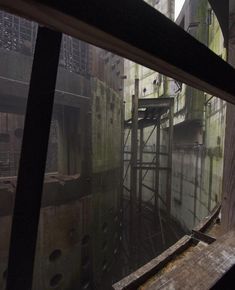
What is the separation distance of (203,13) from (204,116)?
2838 millimetres

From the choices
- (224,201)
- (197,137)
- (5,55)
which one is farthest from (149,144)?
(224,201)

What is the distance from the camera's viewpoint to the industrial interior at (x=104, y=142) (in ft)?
1.41

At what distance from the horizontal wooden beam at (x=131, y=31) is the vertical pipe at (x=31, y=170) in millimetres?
152

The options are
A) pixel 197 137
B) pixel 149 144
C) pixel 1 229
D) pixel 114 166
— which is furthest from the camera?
pixel 149 144

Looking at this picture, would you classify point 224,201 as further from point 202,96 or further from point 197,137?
point 197,137

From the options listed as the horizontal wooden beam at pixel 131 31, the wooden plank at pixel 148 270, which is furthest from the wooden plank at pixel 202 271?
the horizontal wooden beam at pixel 131 31

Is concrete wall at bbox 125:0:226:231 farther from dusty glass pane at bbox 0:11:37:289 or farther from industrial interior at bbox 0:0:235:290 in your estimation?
dusty glass pane at bbox 0:11:37:289

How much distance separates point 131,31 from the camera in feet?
1.25

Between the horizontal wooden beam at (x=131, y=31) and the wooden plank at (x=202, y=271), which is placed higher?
the horizontal wooden beam at (x=131, y=31)

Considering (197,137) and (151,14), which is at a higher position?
(197,137)

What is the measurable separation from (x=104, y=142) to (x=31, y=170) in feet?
19.0

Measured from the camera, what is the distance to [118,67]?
8.20 m

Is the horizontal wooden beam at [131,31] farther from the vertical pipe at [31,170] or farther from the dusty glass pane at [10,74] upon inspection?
→ the dusty glass pane at [10,74]

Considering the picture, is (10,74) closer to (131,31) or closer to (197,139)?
(131,31)
